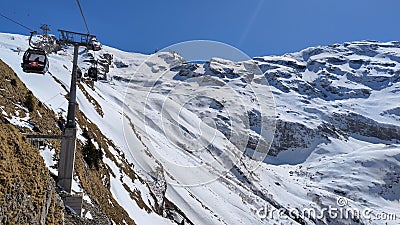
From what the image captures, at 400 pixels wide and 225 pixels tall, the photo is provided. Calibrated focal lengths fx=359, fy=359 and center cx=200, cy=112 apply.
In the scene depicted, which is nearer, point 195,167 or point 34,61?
point 34,61

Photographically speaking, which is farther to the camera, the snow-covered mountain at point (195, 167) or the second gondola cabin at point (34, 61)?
the snow-covered mountain at point (195, 167)

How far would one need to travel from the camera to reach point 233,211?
51750 millimetres

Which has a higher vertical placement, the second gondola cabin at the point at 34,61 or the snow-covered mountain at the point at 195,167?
the second gondola cabin at the point at 34,61


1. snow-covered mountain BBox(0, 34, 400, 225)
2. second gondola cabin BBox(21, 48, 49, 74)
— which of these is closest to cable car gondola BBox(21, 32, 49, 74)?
second gondola cabin BBox(21, 48, 49, 74)

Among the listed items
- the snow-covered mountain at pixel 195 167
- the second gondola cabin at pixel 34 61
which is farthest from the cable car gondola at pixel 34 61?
→ the snow-covered mountain at pixel 195 167

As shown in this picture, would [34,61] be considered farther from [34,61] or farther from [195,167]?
[195,167]

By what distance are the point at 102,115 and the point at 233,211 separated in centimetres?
2300

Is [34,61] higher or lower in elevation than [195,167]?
higher

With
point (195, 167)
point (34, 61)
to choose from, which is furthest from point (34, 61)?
point (195, 167)

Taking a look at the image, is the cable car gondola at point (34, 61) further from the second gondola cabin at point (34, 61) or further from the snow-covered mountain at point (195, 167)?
the snow-covered mountain at point (195, 167)

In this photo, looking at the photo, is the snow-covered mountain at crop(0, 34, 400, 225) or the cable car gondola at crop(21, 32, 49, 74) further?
the snow-covered mountain at crop(0, 34, 400, 225)

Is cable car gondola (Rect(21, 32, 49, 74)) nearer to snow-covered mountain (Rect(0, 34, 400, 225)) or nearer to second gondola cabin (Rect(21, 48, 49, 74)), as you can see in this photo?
second gondola cabin (Rect(21, 48, 49, 74))

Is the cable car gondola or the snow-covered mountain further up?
the cable car gondola

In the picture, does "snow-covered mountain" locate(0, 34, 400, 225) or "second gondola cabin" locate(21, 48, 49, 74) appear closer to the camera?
"second gondola cabin" locate(21, 48, 49, 74)
